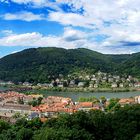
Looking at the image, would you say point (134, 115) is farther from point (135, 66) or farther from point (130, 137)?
point (135, 66)

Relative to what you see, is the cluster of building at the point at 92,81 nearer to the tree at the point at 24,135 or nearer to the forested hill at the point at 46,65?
the forested hill at the point at 46,65

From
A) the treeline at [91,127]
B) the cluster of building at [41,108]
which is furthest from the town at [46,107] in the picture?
the treeline at [91,127]

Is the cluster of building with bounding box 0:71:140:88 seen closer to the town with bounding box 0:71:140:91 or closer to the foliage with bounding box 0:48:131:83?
the town with bounding box 0:71:140:91

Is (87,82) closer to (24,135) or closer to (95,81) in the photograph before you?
(95,81)

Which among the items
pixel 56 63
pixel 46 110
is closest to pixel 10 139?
pixel 46 110

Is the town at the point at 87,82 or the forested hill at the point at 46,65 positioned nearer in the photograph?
the town at the point at 87,82

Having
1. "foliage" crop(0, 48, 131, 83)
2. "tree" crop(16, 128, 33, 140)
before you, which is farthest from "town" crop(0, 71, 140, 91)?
"tree" crop(16, 128, 33, 140)
